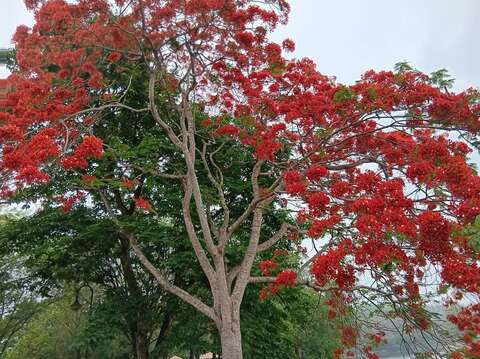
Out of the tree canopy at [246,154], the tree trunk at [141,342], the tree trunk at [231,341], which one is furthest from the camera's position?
the tree trunk at [141,342]

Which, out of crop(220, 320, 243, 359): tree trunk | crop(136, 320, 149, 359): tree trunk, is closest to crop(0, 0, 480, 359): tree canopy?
crop(220, 320, 243, 359): tree trunk

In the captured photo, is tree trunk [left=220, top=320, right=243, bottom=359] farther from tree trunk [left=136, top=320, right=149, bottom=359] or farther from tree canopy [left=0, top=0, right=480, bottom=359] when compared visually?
tree trunk [left=136, top=320, right=149, bottom=359]

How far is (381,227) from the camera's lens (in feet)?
18.5

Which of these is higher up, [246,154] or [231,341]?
[246,154]

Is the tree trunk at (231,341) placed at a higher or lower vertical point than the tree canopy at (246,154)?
lower

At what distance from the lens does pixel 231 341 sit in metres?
7.69

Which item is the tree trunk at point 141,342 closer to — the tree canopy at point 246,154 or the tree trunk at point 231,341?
the tree canopy at point 246,154

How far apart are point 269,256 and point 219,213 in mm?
1705

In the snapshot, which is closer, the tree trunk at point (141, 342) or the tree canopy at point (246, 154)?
the tree canopy at point (246, 154)

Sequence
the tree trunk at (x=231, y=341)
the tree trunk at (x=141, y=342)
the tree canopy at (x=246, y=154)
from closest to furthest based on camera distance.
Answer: the tree canopy at (x=246, y=154), the tree trunk at (x=231, y=341), the tree trunk at (x=141, y=342)

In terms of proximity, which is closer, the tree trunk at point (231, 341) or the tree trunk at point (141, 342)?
the tree trunk at point (231, 341)

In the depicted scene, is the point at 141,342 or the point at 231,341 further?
the point at 141,342

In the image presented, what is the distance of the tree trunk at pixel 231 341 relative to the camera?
7.63 meters

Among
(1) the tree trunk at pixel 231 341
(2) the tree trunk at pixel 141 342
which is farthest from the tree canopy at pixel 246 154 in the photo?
(2) the tree trunk at pixel 141 342
